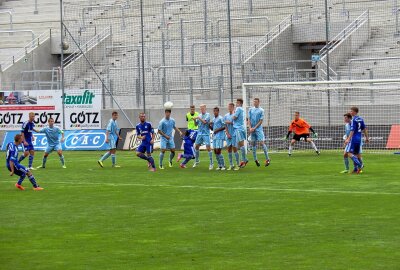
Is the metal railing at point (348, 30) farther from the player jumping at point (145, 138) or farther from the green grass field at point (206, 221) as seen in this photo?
the green grass field at point (206, 221)

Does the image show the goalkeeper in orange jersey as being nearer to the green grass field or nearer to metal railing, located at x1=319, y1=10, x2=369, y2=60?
the green grass field

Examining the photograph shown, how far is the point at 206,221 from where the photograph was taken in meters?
19.3

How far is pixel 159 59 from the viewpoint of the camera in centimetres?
4922

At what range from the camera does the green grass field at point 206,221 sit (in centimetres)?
1518

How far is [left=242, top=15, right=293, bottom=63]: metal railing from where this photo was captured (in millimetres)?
47925

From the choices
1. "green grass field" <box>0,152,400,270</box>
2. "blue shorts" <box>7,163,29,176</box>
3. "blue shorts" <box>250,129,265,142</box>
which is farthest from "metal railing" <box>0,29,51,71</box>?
"blue shorts" <box>7,163,29,176</box>

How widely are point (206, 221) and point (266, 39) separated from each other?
99.7 feet

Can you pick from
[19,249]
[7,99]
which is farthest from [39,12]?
[19,249]

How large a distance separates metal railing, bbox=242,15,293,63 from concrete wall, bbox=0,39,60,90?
1205 cm

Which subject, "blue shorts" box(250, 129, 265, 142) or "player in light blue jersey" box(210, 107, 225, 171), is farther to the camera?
"blue shorts" box(250, 129, 265, 142)

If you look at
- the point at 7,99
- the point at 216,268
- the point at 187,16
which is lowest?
the point at 216,268

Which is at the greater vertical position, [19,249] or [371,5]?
[371,5]

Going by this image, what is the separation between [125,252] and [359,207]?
6698mm

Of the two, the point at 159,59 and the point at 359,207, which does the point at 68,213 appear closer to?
the point at 359,207
